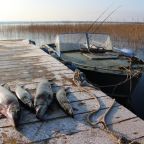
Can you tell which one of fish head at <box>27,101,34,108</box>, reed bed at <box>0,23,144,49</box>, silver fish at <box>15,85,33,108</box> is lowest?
reed bed at <box>0,23,144,49</box>

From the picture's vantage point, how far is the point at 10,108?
13.1ft

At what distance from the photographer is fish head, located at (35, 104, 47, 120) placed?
4051 millimetres

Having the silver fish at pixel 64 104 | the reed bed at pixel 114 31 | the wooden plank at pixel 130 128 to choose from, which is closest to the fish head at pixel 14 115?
the silver fish at pixel 64 104

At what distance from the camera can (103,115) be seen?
4.22 metres

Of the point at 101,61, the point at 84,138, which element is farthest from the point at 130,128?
the point at 101,61

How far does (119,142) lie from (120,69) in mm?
4600

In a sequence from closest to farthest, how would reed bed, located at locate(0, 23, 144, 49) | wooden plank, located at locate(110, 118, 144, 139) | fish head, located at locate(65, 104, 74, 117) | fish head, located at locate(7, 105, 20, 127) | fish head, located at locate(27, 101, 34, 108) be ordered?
1. wooden plank, located at locate(110, 118, 144, 139)
2. fish head, located at locate(7, 105, 20, 127)
3. fish head, located at locate(65, 104, 74, 117)
4. fish head, located at locate(27, 101, 34, 108)
5. reed bed, located at locate(0, 23, 144, 49)

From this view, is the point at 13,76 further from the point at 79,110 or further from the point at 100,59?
the point at 100,59

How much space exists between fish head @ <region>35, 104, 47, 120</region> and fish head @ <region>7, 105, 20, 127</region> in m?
0.29

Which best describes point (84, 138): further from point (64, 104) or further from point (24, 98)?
point (24, 98)

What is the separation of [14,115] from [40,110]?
41 centimetres

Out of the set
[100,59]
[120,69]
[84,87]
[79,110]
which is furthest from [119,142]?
[100,59]

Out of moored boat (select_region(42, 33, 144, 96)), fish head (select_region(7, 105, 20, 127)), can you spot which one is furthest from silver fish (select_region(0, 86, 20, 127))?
moored boat (select_region(42, 33, 144, 96))

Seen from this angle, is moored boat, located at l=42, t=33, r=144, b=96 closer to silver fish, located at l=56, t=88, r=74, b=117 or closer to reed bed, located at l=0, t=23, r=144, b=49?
silver fish, located at l=56, t=88, r=74, b=117
